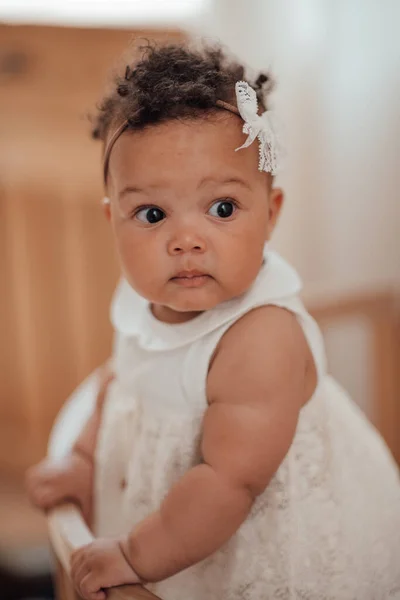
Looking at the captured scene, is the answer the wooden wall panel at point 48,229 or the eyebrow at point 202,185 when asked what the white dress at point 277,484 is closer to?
the eyebrow at point 202,185

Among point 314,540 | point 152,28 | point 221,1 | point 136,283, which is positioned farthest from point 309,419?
point 221,1

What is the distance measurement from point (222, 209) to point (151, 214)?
61mm

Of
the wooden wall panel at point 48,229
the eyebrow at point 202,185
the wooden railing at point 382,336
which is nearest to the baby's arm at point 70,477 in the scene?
the eyebrow at point 202,185

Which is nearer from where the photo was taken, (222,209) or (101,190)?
(222,209)

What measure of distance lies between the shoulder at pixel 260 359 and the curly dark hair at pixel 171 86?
0.61 ft

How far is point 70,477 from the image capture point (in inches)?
31.3

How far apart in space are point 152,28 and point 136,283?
0.97 metres

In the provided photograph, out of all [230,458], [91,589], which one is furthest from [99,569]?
[230,458]

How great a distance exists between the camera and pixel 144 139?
62 centimetres

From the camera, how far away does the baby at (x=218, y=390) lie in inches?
24.3

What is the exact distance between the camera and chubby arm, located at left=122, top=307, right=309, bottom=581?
62 centimetres

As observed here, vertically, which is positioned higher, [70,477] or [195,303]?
[195,303]

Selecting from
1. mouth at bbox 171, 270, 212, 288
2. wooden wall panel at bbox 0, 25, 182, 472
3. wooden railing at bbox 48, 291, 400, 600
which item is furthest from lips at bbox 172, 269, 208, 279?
wooden wall panel at bbox 0, 25, 182, 472

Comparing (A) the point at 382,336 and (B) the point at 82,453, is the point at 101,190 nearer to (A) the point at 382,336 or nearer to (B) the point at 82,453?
(A) the point at 382,336
